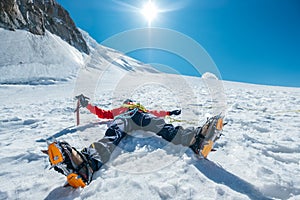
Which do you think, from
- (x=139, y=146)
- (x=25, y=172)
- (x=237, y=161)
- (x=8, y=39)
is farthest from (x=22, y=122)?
(x=8, y=39)

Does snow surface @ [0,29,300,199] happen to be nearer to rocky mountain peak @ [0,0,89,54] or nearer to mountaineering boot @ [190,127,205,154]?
mountaineering boot @ [190,127,205,154]

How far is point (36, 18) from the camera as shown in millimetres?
26609

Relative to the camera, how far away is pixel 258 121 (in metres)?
3.62

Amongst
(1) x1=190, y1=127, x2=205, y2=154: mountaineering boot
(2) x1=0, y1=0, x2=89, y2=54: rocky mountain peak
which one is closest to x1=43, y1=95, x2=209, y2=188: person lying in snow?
(1) x1=190, y1=127, x2=205, y2=154: mountaineering boot

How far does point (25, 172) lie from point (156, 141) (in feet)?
4.75

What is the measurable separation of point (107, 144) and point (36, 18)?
31.5m

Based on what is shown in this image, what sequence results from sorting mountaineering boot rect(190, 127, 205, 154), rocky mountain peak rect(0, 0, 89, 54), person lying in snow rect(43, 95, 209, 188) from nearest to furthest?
person lying in snow rect(43, 95, 209, 188)
mountaineering boot rect(190, 127, 205, 154)
rocky mountain peak rect(0, 0, 89, 54)

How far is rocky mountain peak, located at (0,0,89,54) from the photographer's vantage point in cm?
2116

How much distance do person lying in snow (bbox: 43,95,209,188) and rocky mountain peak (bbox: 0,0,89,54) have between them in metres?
22.6

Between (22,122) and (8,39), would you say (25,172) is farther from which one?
(8,39)

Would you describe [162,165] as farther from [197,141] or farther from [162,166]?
[197,141]

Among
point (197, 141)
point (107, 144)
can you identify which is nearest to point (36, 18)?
point (107, 144)

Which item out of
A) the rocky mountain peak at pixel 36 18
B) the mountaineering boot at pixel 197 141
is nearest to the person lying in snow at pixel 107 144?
the mountaineering boot at pixel 197 141

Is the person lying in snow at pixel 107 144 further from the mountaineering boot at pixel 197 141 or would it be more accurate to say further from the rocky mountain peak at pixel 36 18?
the rocky mountain peak at pixel 36 18
